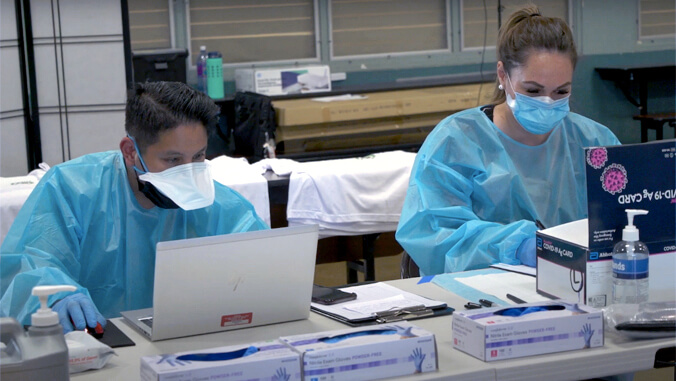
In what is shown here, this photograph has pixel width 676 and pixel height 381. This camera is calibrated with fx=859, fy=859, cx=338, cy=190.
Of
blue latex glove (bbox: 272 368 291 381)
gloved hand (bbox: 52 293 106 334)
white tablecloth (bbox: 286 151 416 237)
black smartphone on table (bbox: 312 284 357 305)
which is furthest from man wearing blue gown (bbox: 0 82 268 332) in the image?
white tablecloth (bbox: 286 151 416 237)

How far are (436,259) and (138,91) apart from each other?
2.84 feet

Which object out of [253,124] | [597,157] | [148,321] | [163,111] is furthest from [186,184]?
[253,124]

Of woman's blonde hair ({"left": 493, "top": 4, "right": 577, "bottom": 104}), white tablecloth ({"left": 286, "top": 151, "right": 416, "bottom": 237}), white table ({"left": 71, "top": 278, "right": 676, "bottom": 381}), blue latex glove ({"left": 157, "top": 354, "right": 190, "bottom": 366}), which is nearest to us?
blue latex glove ({"left": 157, "top": 354, "right": 190, "bottom": 366})

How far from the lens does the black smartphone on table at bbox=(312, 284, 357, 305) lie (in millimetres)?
1811

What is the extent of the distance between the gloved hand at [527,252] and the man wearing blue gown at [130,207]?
0.65 metres

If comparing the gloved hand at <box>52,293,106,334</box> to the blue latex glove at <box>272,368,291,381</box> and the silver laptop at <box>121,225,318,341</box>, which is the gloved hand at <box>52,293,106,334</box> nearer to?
the silver laptop at <box>121,225,318,341</box>

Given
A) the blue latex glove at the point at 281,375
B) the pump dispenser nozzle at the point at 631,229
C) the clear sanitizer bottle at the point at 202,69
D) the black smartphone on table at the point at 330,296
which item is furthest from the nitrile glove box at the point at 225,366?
the clear sanitizer bottle at the point at 202,69

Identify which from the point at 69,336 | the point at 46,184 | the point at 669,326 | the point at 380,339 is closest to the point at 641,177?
the point at 669,326

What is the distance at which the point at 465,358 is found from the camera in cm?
145

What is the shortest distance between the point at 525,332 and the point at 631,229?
0.33 m

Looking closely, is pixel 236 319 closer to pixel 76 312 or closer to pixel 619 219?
pixel 76 312

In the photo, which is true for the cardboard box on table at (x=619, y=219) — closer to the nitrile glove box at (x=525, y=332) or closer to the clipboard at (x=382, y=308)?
the nitrile glove box at (x=525, y=332)

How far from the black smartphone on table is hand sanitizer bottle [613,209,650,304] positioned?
544 millimetres

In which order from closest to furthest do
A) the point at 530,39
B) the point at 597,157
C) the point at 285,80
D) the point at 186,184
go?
the point at 597,157 → the point at 186,184 → the point at 530,39 → the point at 285,80
